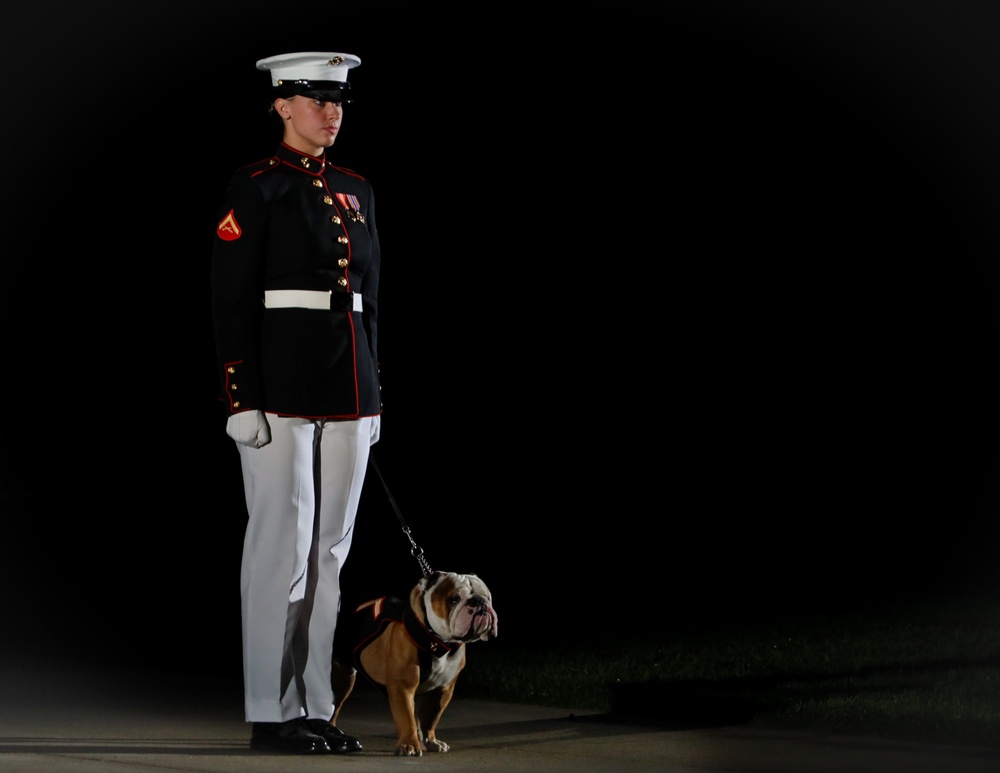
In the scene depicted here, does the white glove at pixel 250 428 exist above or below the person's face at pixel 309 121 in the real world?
below

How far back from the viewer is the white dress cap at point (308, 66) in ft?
17.0

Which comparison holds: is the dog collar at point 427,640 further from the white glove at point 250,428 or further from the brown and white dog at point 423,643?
the white glove at point 250,428

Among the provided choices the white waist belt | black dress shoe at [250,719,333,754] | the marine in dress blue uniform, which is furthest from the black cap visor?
black dress shoe at [250,719,333,754]

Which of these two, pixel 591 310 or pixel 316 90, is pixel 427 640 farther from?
pixel 591 310

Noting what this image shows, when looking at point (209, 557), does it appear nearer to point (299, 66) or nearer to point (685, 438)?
point (685, 438)

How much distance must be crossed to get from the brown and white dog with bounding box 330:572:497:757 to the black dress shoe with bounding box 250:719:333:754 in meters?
0.23

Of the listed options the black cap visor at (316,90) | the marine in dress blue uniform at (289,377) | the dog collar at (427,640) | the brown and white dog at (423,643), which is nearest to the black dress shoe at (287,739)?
the marine in dress blue uniform at (289,377)

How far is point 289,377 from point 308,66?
90 cm

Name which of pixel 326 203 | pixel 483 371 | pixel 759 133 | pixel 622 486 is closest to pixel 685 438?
pixel 622 486

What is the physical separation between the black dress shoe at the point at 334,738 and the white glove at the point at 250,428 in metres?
0.83

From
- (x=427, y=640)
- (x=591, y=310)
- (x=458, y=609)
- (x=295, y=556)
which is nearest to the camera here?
(x=458, y=609)

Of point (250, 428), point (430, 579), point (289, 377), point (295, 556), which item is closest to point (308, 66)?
point (289, 377)

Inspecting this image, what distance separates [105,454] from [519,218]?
13.7 ft

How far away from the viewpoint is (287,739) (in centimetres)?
511
